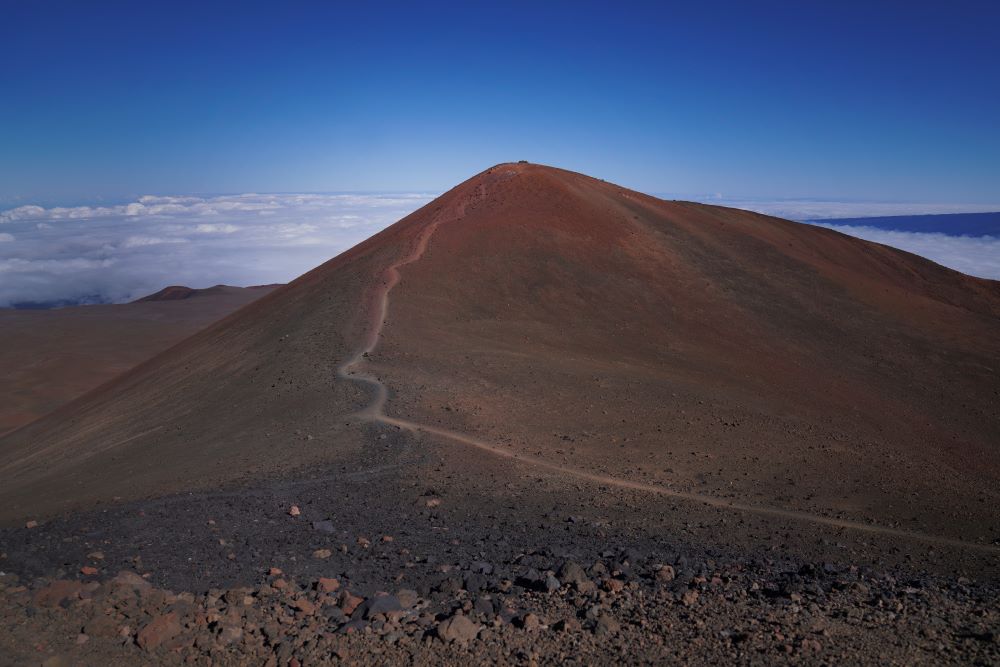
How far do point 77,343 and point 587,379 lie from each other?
4544cm

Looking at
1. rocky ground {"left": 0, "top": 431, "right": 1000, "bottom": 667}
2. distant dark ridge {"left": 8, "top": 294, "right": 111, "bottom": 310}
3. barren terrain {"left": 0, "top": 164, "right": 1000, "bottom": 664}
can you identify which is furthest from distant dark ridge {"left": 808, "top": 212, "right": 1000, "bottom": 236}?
distant dark ridge {"left": 8, "top": 294, "right": 111, "bottom": 310}

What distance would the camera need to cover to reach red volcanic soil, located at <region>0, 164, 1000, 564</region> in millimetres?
9906

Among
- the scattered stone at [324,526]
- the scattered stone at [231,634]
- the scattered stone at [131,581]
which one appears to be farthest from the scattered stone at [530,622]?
the scattered stone at [131,581]

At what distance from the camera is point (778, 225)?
98.5 feet

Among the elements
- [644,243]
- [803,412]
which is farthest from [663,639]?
[644,243]

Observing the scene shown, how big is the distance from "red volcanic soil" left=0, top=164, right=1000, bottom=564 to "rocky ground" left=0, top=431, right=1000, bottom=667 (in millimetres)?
1260

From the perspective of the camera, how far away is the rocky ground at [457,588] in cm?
497

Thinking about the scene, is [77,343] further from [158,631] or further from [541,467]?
[158,631]

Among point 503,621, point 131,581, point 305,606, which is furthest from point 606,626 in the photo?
point 131,581

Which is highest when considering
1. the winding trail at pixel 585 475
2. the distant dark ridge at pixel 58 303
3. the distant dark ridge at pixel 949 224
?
the distant dark ridge at pixel 949 224

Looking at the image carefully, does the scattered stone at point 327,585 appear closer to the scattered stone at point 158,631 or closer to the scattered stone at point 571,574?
the scattered stone at point 158,631

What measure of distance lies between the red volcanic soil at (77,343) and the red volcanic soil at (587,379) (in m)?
15.7

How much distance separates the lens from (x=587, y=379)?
13.8 meters

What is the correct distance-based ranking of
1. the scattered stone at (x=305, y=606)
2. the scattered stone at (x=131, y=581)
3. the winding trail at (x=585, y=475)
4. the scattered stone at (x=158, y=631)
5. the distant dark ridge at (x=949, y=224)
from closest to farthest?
the scattered stone at (x=158, y=631) → the scattered stone at (x=305, y=606) → the scattered stone at (x=131, y=581) → the winding trail at (x=585, y=475) → the distant dark ridge at (x=949, y=224)
